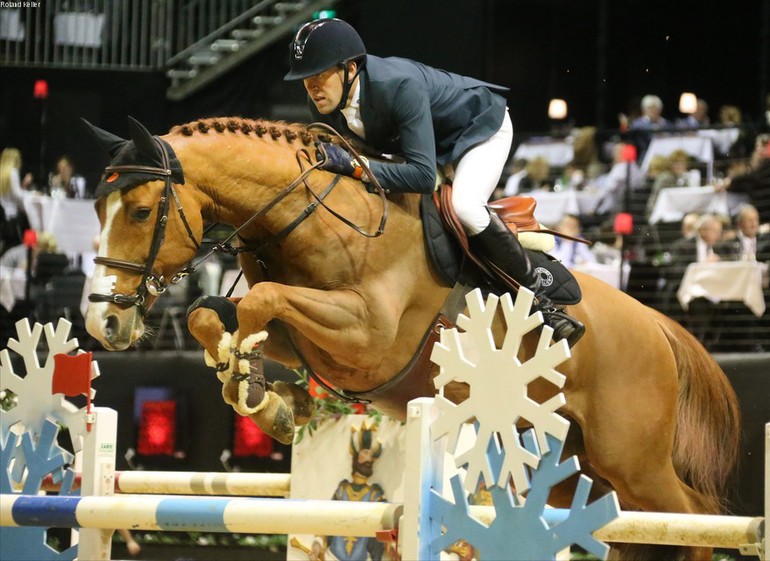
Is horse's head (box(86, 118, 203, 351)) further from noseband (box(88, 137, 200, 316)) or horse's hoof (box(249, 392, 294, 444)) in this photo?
horse's hoof (box(249, 392, 294, 444))

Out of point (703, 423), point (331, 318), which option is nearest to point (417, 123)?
point (331, 318)

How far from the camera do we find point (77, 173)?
1107 centimetres

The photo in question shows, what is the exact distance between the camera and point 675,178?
8.26 meters

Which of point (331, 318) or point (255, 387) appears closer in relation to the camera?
point (255, 387)

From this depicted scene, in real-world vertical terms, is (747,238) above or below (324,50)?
below

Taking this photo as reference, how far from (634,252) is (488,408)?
5.20 metres

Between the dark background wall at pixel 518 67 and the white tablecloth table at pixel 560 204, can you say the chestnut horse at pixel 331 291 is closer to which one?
the white tablecloth table at pixel 560 204

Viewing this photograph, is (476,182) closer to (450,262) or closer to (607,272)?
(450,262)

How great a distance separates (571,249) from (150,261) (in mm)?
4939

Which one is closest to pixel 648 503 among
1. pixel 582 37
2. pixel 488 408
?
pixel 488 408

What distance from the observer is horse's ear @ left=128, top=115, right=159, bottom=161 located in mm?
3559

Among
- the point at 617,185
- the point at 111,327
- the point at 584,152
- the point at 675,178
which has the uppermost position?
the point at 584,152

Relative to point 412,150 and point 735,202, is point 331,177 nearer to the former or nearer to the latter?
point 412,150

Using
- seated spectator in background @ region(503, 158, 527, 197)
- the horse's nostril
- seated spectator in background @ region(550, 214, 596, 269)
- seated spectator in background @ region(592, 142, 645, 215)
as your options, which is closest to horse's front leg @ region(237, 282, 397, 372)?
the horse's nostril
